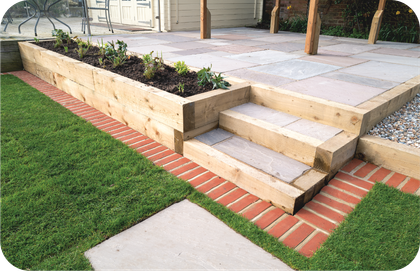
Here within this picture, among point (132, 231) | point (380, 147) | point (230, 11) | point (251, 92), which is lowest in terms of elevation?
point (132, 231)

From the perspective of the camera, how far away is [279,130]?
2568 mm

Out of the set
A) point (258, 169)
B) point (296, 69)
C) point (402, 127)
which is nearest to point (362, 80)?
point (296, 69)

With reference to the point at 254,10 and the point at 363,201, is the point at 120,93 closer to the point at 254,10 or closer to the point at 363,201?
the point at 363,201

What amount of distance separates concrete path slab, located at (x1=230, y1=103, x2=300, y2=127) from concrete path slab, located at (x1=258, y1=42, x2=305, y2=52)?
109 inches

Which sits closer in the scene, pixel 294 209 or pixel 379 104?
pixel 294 209

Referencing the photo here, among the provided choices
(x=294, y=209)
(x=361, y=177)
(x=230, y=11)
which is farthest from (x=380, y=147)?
(x=230, y=11)

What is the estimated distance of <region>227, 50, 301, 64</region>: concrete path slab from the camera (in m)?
4.59

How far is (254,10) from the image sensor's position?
958 centimetres

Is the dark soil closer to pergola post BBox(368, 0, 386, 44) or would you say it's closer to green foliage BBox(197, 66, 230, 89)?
green foliage BBox(197, 66, 230, 89)

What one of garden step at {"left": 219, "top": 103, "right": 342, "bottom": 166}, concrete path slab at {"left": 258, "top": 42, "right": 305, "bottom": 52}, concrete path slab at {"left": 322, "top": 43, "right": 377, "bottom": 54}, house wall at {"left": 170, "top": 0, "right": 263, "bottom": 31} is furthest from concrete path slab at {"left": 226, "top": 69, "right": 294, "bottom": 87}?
house wall at {"left": 170, "top": 0, "right": 263, "bottom": 31}

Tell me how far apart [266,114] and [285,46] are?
11.2ft

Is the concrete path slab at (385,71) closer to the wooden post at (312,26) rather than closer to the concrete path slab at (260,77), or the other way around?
the wooden post at (312,26)

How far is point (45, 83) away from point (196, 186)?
3842 millimetres

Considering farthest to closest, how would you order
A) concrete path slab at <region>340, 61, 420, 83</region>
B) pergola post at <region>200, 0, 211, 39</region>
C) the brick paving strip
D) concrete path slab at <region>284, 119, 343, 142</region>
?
pergola post at <region>200, 0, 211, 39</region> → concrete path slab at <region>340, 61, 420, 83</region> → concrete path slab at <region>284, 119, 343, 142</region> → the brick paving strip
